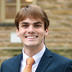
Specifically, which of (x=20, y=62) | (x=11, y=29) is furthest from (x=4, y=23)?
(x=20, y=62)

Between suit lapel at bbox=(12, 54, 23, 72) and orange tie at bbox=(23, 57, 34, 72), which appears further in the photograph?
A: suit lapel at bbox=(12, 54, 23, 72)

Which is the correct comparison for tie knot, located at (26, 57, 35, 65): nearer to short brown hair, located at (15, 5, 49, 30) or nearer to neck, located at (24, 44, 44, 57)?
neck, located at (24, 44, 44, 57)

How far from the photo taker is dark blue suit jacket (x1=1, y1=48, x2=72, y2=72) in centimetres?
255

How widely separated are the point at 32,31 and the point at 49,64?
0.95 feet

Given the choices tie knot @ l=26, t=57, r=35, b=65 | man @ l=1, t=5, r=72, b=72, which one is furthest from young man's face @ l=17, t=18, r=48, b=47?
tie knot @ l=26, t=57, r=35, b=65

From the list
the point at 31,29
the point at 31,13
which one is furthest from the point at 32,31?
the point at 31,13

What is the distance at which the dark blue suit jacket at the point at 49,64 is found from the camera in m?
2.55

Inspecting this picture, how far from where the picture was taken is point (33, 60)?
8.50ft

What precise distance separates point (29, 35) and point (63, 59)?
321 mm

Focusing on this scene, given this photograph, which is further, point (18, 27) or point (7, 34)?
point (7, 34)

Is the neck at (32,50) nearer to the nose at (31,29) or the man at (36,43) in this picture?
the man at (36,43)

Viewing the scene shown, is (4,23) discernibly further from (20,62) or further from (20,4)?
(20,62)

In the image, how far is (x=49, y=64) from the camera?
2604mm

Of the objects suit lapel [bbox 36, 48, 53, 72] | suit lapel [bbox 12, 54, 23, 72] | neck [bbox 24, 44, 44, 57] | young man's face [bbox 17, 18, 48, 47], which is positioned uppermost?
young man's face [bbox 17, 18, 48, 47]
